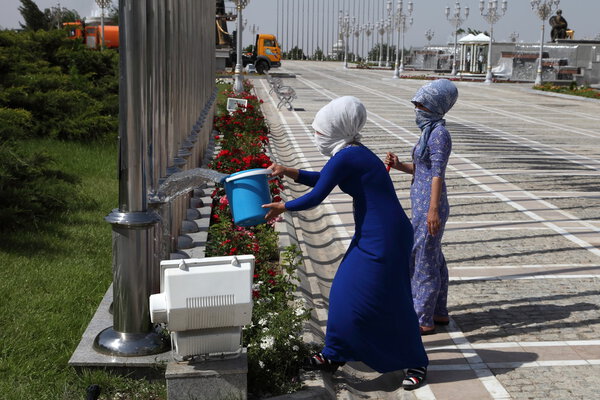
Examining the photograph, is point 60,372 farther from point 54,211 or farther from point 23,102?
point 23,102

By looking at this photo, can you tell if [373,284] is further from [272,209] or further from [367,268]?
[272,209]

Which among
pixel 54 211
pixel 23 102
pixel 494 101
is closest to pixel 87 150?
pixel 23 102

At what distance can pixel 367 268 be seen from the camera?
456 centimetres

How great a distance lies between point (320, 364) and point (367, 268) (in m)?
0.61

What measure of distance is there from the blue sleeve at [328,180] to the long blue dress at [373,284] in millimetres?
12

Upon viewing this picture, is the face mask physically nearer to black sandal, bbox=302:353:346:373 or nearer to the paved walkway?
the paved walkway

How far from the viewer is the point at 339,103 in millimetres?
4543

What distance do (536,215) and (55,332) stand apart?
6.61 metres

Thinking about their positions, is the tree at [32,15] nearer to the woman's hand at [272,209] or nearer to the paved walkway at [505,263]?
the paved walkway at [505,263]

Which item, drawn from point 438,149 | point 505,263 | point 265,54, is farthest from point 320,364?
point 265,54

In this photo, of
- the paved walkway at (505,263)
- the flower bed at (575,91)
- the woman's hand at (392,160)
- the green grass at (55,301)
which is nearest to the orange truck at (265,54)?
the flower bed at (575,91)

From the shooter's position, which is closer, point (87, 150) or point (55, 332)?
point (55, 332)

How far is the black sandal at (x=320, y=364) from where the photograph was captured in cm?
457

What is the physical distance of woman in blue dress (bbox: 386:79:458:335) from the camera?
533 centimetres
